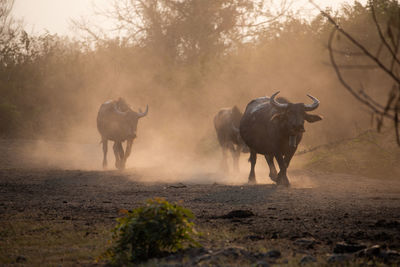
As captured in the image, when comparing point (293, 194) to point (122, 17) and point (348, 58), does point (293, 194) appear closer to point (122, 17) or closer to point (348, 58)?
point (348, 58)

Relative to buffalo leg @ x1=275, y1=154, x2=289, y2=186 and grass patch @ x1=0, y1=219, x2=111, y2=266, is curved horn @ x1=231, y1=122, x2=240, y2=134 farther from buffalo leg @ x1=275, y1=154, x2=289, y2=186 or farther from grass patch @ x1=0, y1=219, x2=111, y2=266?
grass patch @ x1=0, y1=219, x2=111, y2=266

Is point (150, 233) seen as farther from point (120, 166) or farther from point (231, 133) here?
point (120, 166)

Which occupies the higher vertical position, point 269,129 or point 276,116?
point 276,116

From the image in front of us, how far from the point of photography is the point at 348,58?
18688mm

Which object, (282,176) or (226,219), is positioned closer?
(226,219)

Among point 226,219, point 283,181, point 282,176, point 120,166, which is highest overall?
point 120,166

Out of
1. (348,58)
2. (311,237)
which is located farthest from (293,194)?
(348,58)

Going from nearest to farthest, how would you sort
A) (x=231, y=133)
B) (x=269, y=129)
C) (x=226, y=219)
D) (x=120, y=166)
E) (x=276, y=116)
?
(x=226, y=219), (x=276, y=116), (x=269, y=129), (x=231, y=133), (x=120, y=166)

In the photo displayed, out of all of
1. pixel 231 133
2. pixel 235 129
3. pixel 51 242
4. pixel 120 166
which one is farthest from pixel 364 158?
pixel 51 242

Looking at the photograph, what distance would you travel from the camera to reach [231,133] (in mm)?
16906

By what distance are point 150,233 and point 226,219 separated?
105 inches

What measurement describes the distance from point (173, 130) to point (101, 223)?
2220 cm

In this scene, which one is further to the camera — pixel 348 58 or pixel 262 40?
pixel 262 40

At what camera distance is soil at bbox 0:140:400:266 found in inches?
204
